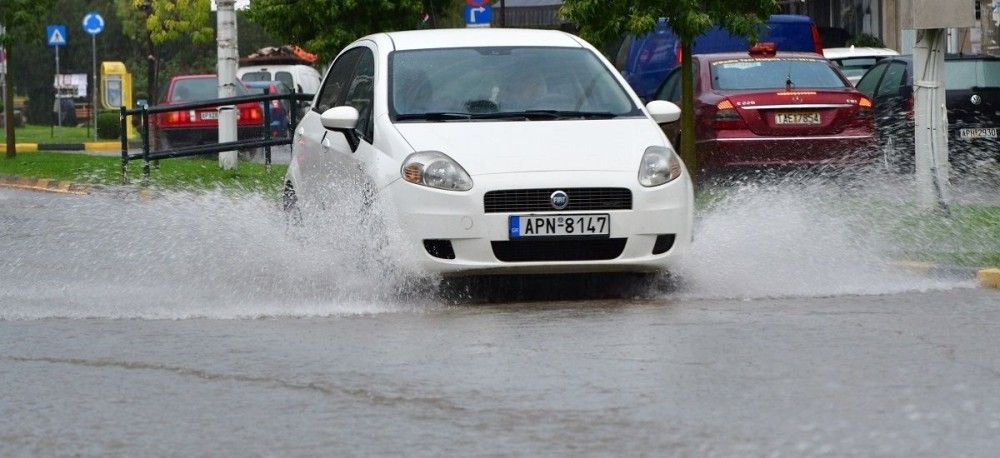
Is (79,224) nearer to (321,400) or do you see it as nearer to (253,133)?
(321,400)

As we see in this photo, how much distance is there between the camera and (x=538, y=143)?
1024 centimetres

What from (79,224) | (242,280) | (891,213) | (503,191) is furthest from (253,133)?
(503,191)

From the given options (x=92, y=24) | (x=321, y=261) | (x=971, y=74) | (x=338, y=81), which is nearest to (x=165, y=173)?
(x=971, y=74)

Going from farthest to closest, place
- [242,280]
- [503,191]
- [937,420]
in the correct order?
[242,280] < [503,191] < [937,420]

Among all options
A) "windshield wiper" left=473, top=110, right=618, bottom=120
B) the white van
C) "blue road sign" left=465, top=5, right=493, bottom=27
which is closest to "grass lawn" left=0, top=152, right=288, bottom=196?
"blue road sign" left=465, top=5, right=493, bottom=27

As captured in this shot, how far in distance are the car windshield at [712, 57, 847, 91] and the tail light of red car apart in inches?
19.6

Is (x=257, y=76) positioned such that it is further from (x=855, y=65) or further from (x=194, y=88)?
(x=855, y=65)

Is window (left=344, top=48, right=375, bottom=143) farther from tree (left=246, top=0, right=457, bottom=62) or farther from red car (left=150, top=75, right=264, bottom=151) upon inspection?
tree (left=246, top=0, right=457, bottom=62)

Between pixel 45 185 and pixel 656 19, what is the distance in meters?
9.67

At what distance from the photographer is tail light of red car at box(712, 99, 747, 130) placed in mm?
17219

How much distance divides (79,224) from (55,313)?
7.16m

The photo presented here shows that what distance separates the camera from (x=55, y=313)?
10188mm

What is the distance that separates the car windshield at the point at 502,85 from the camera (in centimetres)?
1087

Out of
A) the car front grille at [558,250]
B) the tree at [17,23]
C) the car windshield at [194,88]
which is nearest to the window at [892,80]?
the car front grille at [558,250]
